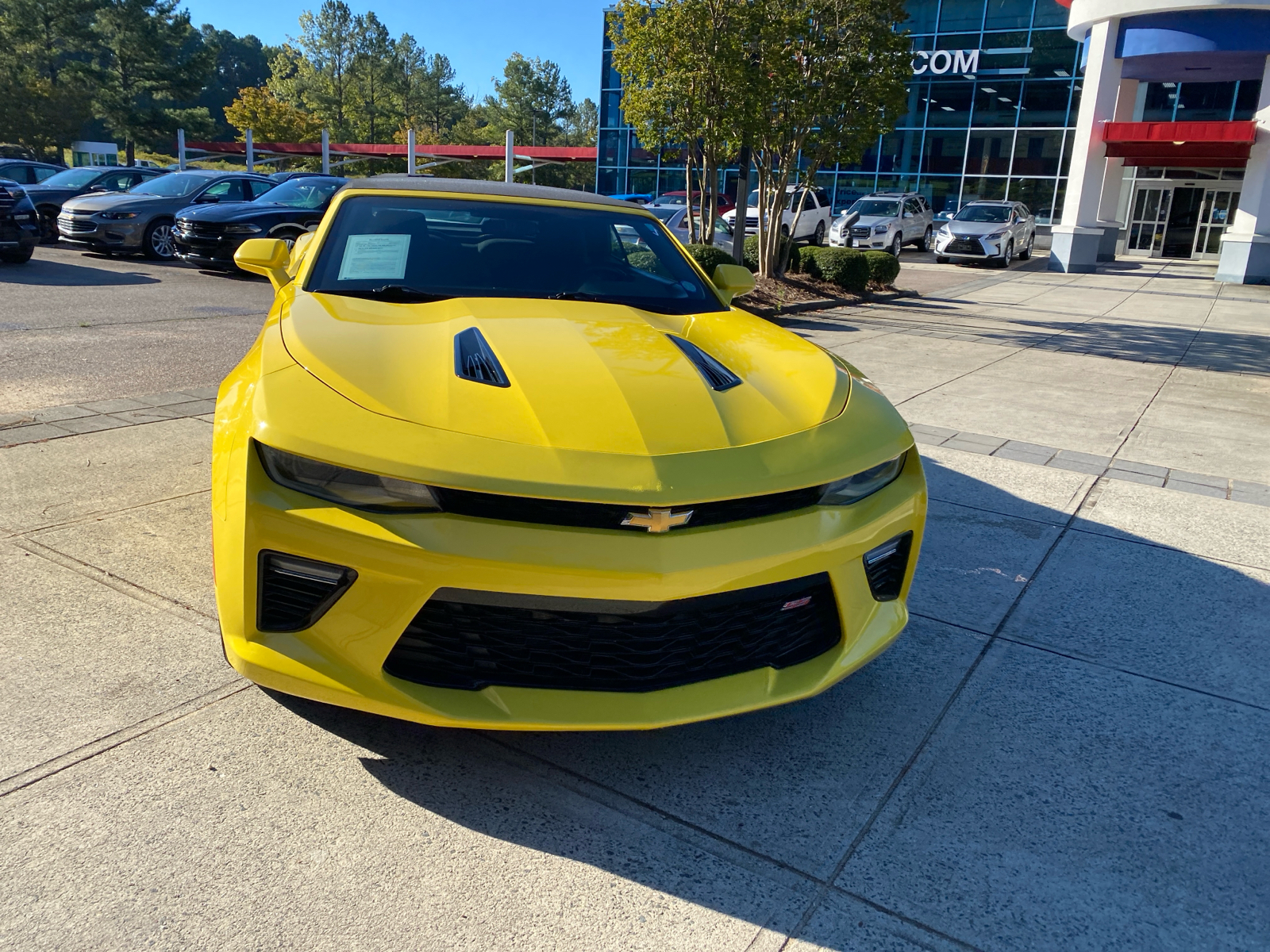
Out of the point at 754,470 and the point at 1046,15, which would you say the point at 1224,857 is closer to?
the point at 754,470

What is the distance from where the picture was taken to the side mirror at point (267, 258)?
391cm

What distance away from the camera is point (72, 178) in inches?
715

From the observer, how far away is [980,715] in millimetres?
3014

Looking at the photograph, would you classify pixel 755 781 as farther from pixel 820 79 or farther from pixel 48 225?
pixel 48 225

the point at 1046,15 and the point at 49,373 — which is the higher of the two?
the point at 1046,15

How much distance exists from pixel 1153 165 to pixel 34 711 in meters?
34.2

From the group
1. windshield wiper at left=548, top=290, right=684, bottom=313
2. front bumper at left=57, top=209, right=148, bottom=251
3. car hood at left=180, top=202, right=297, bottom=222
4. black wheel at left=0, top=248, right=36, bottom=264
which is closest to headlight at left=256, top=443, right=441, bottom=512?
windshield wiper at left=548, top=290, right=684, bottom=313

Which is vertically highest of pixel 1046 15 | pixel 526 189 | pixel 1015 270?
pixel 1046 15

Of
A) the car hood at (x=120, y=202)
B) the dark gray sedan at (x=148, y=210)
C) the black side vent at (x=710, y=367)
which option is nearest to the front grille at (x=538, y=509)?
the black side vent at (x=710, y=367)

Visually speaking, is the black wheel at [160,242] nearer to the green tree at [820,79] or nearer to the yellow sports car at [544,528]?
the green tree at [820,79]

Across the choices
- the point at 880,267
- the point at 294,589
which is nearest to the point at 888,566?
the point at 294,589

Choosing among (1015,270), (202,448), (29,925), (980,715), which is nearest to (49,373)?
(202,448)

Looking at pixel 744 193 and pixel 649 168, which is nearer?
pixel 744 193

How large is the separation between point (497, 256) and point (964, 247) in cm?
2438
